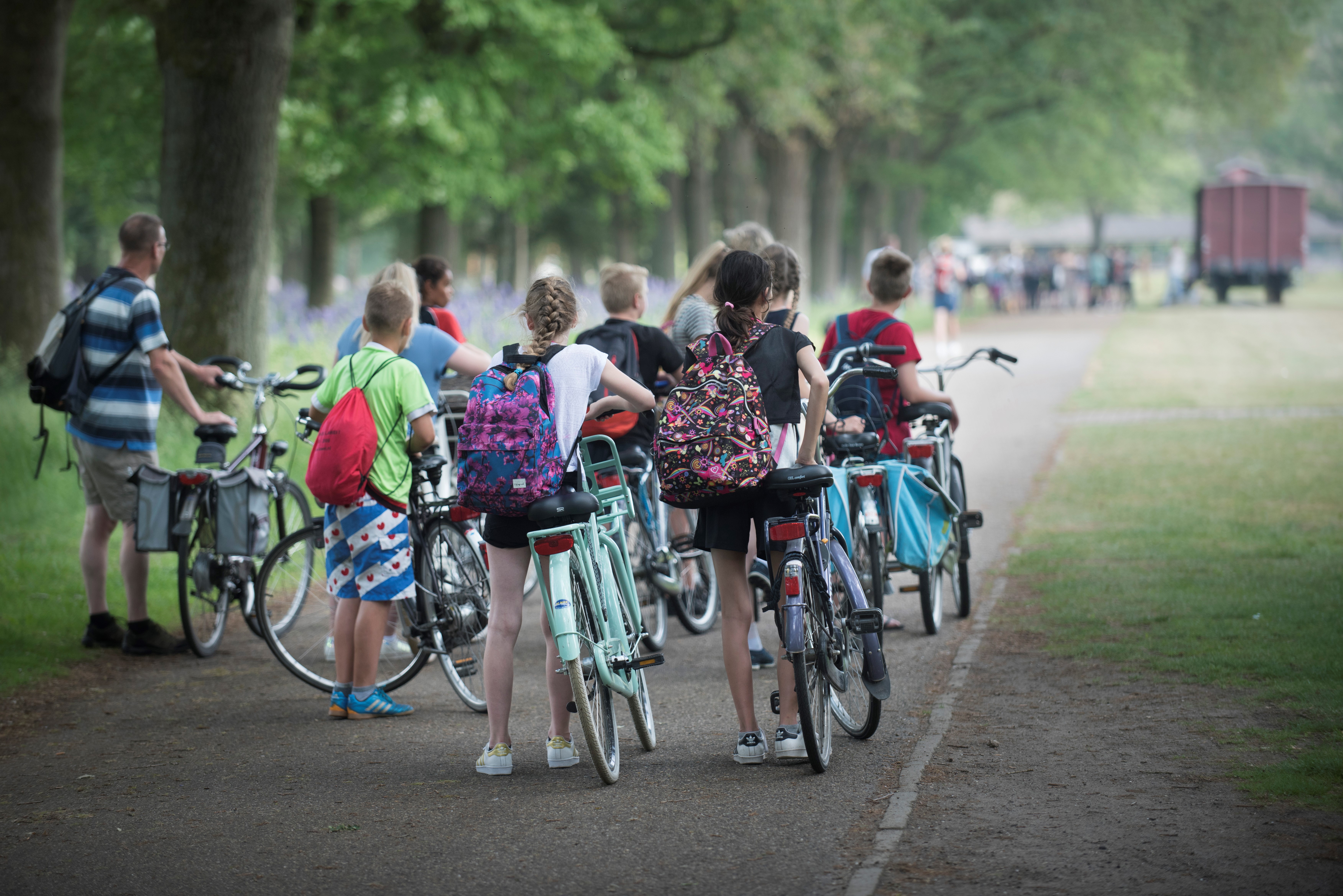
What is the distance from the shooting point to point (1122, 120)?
130ft

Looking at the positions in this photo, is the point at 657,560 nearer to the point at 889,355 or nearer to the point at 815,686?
the point at 889,355

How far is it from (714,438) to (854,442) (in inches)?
78.1

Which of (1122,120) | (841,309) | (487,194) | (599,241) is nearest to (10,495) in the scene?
(487,194)

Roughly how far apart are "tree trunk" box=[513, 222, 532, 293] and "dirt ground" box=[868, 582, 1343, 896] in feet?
110

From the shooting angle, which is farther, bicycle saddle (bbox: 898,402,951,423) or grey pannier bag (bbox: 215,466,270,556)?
bicycle saddle (bbox: 898,402,951,423)

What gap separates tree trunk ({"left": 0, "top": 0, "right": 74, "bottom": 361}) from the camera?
1346cm

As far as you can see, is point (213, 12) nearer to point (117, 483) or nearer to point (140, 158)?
point (117, 483)

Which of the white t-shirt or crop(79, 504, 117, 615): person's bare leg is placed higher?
the white t-shirt

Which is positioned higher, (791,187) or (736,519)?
(791,187)

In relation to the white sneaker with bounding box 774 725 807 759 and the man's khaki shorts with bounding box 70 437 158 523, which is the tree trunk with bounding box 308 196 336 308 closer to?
the man's khaki shorts with bounding box 70 437 158 523

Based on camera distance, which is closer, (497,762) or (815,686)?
(815,686)

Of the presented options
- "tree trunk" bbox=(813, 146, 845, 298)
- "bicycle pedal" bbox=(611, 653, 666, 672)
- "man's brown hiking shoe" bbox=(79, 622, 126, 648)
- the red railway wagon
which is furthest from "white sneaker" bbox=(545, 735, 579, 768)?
the red railway wagon

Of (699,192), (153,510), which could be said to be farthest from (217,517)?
(699,192)

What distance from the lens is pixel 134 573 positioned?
720 centimetres
